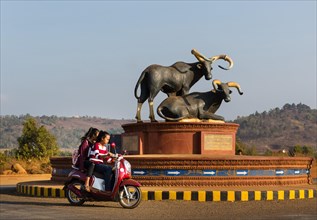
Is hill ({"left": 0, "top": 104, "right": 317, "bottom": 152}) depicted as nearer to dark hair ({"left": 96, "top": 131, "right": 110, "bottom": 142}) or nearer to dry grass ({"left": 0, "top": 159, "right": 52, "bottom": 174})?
dry grass ({"left": 0, "top": 159, "right": 52, "bottom": 174})

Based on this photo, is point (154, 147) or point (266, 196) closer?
point (266, 196)

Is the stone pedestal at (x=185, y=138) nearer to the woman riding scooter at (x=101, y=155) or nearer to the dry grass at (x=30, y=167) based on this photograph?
the woman riding scooter at (x=101, y=155)

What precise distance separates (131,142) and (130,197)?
345 inches

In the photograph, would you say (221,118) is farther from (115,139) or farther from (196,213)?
(115,139)

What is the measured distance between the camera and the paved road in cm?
1122

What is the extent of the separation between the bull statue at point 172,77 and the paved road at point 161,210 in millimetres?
7677

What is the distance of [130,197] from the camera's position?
12734 millimetres

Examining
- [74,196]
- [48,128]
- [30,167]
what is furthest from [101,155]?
[48,128]

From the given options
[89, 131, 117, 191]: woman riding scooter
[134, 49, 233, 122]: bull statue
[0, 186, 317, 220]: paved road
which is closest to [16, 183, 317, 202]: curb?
[0, 186, 317, 220]: paved road

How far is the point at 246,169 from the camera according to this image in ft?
54.3

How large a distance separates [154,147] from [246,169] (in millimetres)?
4916

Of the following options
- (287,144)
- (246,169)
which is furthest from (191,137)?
(287,144)

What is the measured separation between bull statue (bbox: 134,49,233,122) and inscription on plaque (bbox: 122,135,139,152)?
792 mm

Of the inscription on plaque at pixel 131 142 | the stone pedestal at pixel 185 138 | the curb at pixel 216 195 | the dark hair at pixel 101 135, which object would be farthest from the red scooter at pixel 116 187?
the inscription on plaque at pixel 131 142
